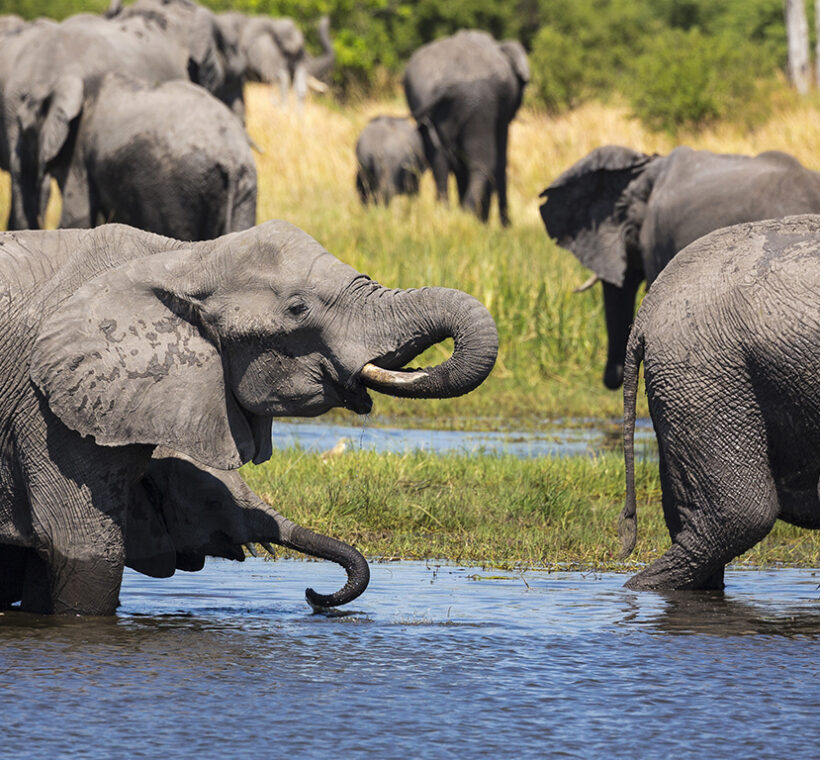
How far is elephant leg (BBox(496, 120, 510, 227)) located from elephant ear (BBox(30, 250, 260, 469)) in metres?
12.1

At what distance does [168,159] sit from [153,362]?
494 cm

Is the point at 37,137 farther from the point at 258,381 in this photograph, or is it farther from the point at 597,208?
the point at 258,381

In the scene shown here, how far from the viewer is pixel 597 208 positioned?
32.1 feet

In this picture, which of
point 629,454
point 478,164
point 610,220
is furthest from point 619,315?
point 478,164

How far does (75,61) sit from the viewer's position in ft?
34.3

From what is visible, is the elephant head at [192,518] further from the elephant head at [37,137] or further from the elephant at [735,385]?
the elephant head at [37,137]

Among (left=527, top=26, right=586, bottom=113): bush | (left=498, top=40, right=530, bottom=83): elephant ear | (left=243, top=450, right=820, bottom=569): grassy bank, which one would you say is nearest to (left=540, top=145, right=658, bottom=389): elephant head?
(left=243, top=450, right=820, bottom=569): grassy bank

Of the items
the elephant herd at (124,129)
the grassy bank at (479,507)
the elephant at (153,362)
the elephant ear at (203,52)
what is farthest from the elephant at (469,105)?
the elephant at (153,362)

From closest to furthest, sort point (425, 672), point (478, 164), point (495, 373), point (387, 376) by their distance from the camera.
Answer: point (425, 672), point (387, 376), point (495, 373), point (478, 164)

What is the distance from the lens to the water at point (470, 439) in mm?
8891

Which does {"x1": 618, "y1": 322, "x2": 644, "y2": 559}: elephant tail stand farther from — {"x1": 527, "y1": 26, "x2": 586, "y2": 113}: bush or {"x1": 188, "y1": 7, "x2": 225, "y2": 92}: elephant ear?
{"x1": 527, "y1": 26, "x2": 586, "y2": 113}: bush

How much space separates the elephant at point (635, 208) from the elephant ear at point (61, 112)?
110 inches

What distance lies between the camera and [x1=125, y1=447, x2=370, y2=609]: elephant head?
5.28 metres

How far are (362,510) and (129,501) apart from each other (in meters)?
1.82
